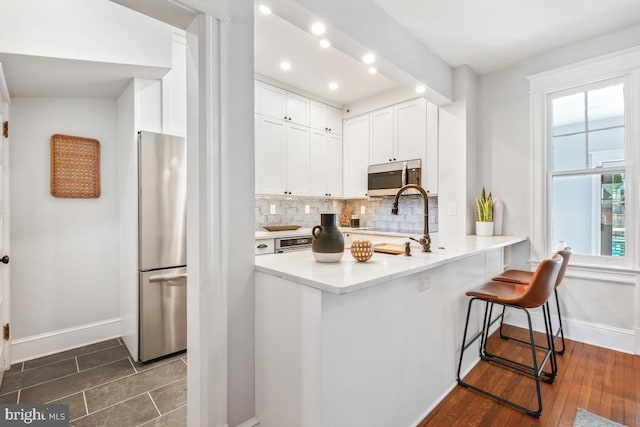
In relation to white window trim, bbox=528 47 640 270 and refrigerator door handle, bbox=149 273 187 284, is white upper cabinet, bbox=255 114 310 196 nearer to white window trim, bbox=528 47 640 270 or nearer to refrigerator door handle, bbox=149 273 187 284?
refrigerator door handle, bbox=149 273 187 284

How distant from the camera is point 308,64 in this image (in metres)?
3.14

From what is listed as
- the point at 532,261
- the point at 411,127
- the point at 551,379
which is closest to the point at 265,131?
the point at 411,127

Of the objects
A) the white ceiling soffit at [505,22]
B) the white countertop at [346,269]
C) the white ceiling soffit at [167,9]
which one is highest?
the white ceiling soffit at [505,22]

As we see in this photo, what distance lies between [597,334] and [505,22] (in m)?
2.74

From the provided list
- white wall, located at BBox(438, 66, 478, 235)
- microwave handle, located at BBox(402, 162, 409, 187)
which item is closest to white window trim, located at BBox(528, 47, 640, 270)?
white wall, located at BBox(438, 66, 478, 235)

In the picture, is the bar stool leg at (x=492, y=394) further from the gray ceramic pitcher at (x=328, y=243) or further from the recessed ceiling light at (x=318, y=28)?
the recessed ceiling light at (x=318, y=28)

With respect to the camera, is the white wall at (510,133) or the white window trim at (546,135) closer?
the white window trim at (546,135)

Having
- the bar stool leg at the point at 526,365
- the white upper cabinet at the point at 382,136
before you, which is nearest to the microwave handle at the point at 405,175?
the white upper cabinet at the point at 382,136

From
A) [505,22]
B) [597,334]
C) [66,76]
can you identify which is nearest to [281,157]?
[66,76]

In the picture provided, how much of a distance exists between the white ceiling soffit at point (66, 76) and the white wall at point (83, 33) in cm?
5

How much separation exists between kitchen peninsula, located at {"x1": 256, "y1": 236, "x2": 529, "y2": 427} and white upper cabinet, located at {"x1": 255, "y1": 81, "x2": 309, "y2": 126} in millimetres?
2266

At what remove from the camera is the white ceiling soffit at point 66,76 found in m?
1.97

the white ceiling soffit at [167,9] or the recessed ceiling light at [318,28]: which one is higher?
the recessed ceiling light at [318,28]

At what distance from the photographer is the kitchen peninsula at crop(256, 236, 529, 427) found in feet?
3.88
